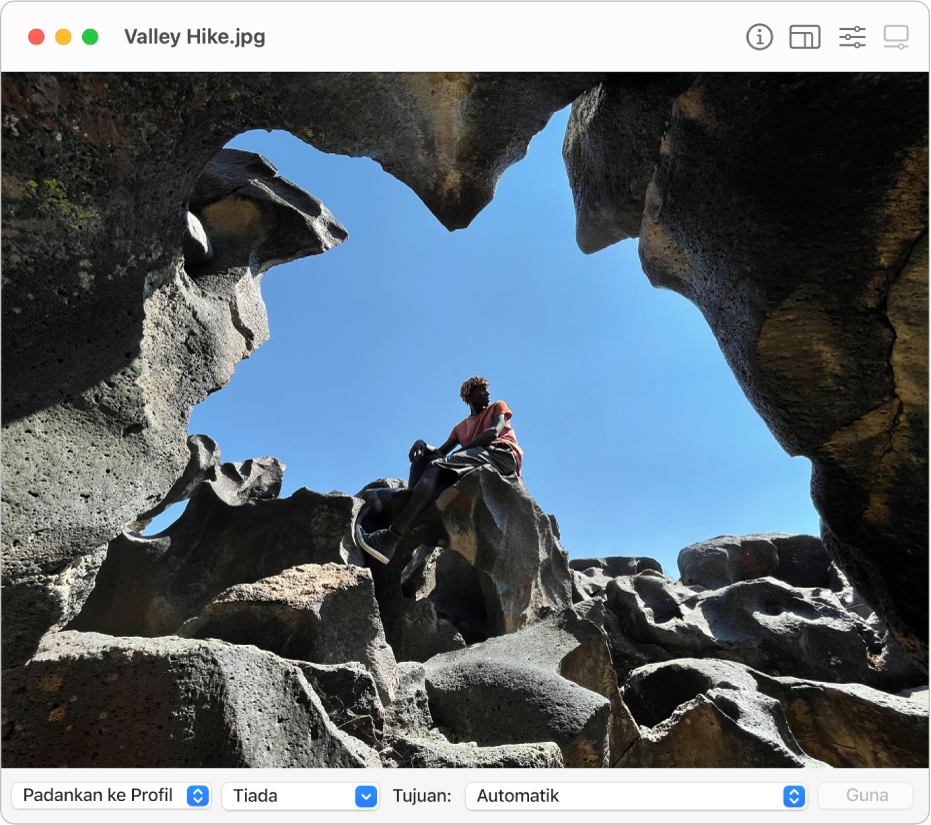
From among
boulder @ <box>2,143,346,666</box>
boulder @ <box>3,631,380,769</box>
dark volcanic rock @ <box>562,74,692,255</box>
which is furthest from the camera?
dark volcanic rock @ <box>562,74,692,255</box>

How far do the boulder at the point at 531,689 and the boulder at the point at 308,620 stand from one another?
0.27 meters

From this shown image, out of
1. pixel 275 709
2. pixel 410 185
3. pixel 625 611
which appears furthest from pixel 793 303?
pixel 625 611

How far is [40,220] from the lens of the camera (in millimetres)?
1445

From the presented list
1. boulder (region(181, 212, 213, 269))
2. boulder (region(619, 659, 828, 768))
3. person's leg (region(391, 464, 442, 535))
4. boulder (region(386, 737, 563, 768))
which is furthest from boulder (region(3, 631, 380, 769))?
person's leg (region(391, 464, 442, 535))

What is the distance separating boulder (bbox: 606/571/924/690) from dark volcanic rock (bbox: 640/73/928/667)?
3.20 meters

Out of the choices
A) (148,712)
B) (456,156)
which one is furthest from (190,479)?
(148,712)

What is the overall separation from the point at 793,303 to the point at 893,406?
1.10ft

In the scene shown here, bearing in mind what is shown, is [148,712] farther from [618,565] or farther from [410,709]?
[618,565]

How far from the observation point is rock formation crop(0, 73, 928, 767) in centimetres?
134

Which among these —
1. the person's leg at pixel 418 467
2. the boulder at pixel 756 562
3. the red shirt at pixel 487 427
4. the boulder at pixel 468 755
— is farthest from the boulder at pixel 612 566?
the boulder at pixel 468 755

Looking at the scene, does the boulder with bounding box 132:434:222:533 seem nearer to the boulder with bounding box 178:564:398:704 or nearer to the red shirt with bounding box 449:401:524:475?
the red shirt with bounding box 449:401:524:475

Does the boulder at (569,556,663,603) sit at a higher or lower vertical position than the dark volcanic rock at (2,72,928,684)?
higher

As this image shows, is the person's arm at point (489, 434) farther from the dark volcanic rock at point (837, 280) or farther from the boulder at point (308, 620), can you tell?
the dark volcanic rock at point (837, 280)

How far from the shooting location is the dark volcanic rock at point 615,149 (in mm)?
1835
